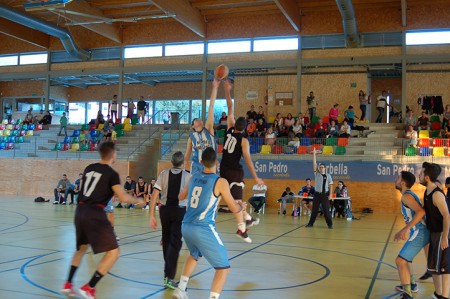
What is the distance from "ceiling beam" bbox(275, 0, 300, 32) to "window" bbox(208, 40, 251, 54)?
3.54m

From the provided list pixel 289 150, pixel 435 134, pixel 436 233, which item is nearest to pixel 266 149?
pixel 289 150

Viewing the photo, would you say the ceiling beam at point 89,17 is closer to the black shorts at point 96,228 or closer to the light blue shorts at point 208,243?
the black shorts at point 96,228

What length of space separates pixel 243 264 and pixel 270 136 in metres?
15.9

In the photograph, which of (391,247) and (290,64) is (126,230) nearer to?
(391,247)

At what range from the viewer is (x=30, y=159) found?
1109 inches

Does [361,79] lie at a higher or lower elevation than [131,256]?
higher

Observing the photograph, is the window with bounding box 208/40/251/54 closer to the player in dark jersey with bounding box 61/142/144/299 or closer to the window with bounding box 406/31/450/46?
the window with bounding box 406/31/450/46

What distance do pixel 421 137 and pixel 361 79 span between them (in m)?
6.55

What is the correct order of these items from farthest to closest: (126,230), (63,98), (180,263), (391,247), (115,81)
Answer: (63,98) → (115,81) → (126,230) → (391,247) → (180,263)

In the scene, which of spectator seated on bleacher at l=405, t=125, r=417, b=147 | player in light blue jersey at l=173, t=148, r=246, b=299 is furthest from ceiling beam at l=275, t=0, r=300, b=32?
player in light blue jersey at l=173, t=148, r=246, b=299

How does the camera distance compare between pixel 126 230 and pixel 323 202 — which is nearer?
pixel 126 230

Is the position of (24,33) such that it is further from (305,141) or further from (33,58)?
(305,141)

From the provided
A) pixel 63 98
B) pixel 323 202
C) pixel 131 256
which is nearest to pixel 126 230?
pixel 131 256

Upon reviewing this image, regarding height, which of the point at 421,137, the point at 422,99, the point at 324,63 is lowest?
the point at 421,137
